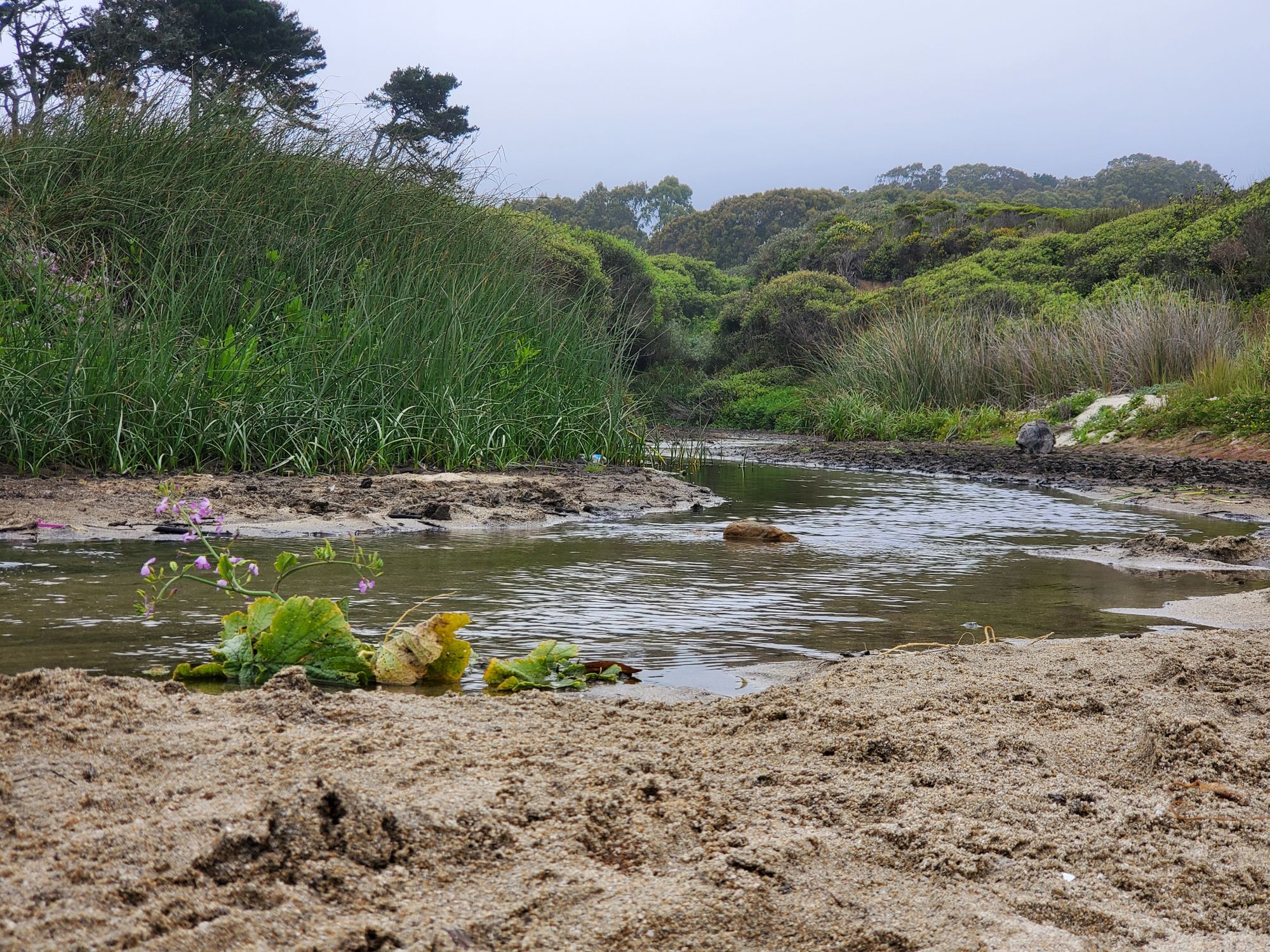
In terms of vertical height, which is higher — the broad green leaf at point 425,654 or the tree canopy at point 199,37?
the tree canopy at point 199,37

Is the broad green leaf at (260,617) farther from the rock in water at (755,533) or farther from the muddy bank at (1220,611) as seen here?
the rock in water at (755,533)

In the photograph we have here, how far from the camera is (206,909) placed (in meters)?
1.22

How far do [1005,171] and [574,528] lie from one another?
77.9m

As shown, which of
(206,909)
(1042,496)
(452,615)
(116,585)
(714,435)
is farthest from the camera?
(714,435)

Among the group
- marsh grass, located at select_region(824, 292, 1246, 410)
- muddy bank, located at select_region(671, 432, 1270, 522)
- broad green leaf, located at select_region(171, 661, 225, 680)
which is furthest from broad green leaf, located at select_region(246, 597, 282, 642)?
marsh grass, located at select_region(824, 292, 1246, 410)

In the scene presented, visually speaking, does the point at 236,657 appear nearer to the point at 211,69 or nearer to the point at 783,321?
the point at 211,69

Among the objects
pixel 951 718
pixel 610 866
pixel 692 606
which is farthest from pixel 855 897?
pixel 692 606

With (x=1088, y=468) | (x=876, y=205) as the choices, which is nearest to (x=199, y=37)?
(x=1088, y=468)

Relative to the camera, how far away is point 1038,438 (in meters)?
12.1

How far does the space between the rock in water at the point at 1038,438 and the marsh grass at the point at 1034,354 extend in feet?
7.86

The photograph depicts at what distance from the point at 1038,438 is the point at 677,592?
9.40m

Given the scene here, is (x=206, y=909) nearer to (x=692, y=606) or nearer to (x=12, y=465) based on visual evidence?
(x=692, y=606)

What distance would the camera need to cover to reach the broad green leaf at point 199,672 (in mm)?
2447

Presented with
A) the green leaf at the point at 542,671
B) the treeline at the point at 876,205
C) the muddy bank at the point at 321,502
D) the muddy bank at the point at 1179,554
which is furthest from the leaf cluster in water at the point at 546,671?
the treeline at the point at 876,205
